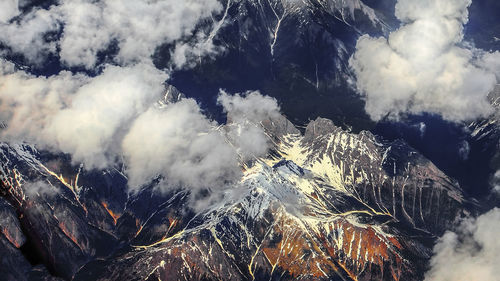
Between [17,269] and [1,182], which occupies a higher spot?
[1,182]

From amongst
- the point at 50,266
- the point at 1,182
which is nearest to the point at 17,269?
the point at 50,266

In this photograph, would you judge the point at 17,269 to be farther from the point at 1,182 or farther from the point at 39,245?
the point at 1,182

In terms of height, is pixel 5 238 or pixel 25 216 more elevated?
pixel 25 216

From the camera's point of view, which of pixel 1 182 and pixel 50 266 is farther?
pixel 50 266

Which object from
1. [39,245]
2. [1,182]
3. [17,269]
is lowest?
[17,269]

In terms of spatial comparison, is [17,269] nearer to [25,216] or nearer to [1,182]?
[25,216]

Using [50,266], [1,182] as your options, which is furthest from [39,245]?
[1,182]

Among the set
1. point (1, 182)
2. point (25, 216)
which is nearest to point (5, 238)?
point (25, 216)
